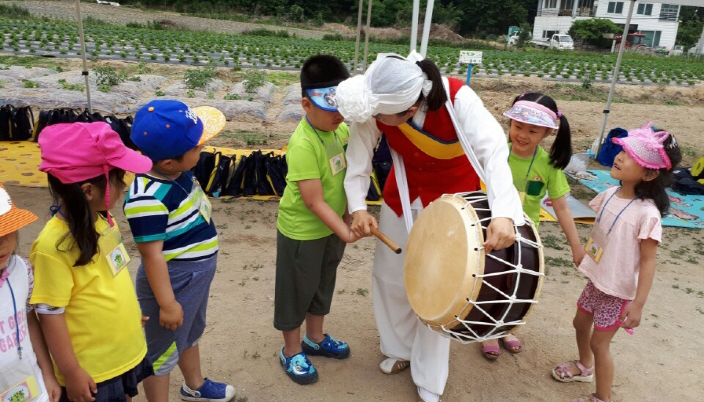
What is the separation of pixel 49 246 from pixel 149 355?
29.0 inches

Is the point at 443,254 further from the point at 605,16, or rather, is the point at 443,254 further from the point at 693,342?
the point at 605,16

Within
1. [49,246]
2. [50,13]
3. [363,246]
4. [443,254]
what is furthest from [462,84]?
[50,13]

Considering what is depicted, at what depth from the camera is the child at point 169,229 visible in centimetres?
182

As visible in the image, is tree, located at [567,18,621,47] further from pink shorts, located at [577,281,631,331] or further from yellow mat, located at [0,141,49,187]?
pink shorts, located at [577,281,631,331]

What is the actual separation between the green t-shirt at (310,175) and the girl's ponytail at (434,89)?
538mm

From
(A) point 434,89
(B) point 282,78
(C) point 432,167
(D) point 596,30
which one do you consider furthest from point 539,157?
(D) point 596,30

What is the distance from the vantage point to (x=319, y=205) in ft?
7.53

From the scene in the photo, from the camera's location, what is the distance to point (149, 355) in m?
2.04

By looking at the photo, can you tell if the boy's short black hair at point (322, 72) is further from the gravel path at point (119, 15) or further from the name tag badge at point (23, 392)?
the gravel path at point (119, 15)

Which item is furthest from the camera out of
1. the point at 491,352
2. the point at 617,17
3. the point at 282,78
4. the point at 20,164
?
the point at 617,17

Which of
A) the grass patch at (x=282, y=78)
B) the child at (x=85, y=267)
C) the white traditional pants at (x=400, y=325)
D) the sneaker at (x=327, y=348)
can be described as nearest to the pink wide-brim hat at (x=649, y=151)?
the white traditional pants at (x=400, y=325)

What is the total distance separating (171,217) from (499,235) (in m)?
1.24

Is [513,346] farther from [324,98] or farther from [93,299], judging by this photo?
[93,299]

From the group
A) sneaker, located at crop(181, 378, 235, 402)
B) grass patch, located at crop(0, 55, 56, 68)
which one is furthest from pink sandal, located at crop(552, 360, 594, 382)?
grass patch, located at crop(0, 55, 56, 68)
